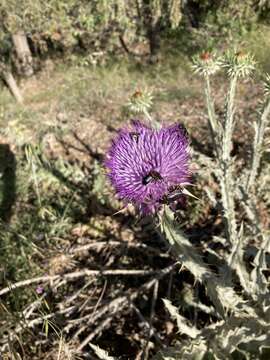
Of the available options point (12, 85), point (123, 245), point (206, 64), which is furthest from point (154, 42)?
point (123, 245)

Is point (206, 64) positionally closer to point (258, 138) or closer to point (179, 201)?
point (258, 138)

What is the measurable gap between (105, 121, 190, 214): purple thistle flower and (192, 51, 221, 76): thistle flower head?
1.03m

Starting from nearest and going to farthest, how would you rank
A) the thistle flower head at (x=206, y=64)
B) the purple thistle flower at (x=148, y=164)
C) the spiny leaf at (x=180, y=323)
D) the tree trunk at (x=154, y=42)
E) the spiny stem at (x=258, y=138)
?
the purple thistle flower at (x=148, y=164) → the spiny leaf at (x=180, y=323) → the spiny stem at (x=258, y=138) → the thistle flower head at (x=206, y=64) → the tree trunk at (x=154, y=42)

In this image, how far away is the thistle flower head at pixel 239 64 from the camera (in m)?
2.82

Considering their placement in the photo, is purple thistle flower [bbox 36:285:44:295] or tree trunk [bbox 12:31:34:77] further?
tree trunk [bbox 12:31:34:77]

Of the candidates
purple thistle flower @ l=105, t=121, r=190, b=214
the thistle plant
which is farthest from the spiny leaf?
purple thistle flower @ l=105, t=121, r=190, b=214

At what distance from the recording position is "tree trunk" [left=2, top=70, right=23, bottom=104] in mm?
6660

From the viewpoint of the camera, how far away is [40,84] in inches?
296

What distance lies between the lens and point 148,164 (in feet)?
6.99

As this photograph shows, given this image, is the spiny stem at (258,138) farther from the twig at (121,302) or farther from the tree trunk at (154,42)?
the tree trunk at (154,42)

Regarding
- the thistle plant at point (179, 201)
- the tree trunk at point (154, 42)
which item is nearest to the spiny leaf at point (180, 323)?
the thistle plant at point (179, 201)

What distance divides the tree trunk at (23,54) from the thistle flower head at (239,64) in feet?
17.1

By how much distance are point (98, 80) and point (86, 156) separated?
2271 millimetres

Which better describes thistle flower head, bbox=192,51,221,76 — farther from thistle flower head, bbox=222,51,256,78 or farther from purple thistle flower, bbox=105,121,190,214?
purple thistle flower, bbox=105,121,190,214
